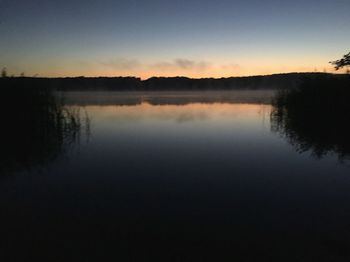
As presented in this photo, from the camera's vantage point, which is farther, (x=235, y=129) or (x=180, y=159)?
(x=235, y=129)

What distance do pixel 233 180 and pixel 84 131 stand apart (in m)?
10.2

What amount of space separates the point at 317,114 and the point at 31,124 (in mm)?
14560

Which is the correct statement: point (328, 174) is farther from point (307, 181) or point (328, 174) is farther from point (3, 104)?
point (3, 104)

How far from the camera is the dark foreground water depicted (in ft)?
14.1

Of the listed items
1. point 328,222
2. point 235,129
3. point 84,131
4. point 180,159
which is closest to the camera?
point 328,222

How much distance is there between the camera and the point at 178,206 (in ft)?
19.5

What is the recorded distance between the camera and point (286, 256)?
411 cm

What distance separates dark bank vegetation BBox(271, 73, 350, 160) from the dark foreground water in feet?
9.14

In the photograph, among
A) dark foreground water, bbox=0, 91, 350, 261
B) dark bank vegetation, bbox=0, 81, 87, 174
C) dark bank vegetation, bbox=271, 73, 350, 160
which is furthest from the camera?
dark bank vegetation, bbox=271, 73, 350, 160

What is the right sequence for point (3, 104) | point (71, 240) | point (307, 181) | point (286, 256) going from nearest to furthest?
point (286, 256) → point (71, 240) → point (307, 181) → point (3, 104)

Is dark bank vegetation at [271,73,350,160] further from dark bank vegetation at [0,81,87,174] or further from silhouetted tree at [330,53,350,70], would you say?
dark bank vegetation at [0,81,87,174]

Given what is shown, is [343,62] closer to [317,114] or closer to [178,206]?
[317,114]

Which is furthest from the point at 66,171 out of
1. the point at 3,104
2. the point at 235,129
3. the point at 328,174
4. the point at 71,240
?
the point at 235,129

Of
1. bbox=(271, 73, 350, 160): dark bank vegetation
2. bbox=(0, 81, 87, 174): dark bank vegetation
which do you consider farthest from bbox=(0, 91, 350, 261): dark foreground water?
bbox=(271, 73, 350, 160): dark bank vegetation
